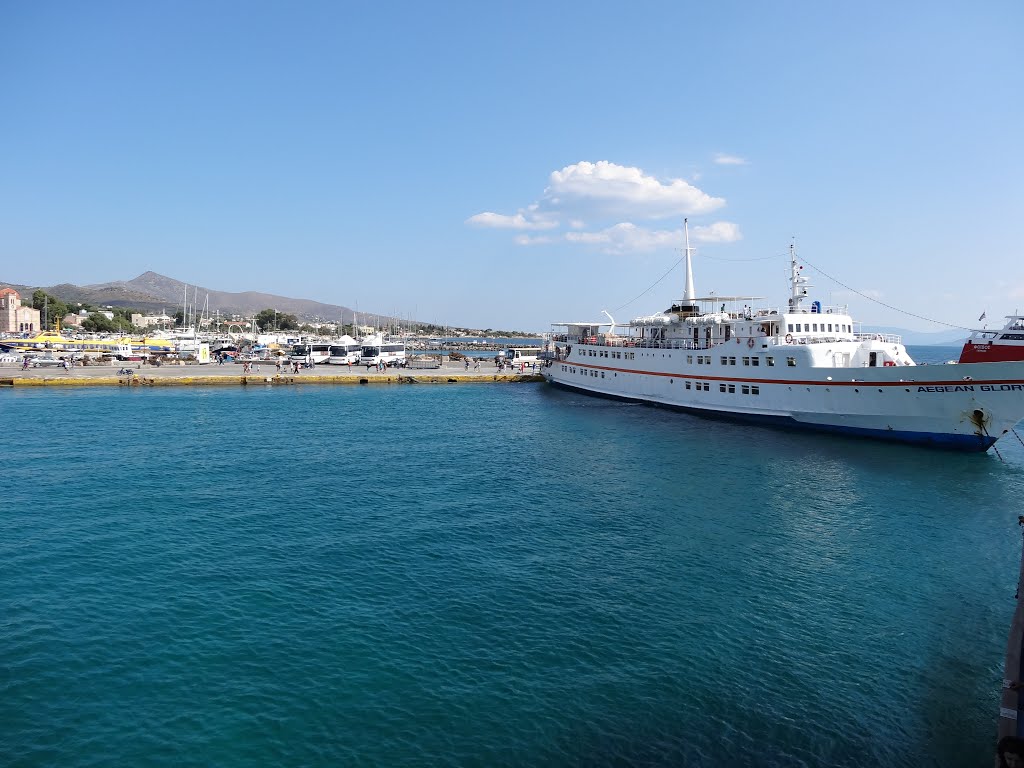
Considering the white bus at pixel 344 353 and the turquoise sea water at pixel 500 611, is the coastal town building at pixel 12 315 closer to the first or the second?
the white bus at pixel 344 353

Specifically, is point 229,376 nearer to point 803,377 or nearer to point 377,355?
point 377,355

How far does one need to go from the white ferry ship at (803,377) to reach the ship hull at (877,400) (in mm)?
64

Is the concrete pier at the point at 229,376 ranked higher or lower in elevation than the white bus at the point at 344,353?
lower

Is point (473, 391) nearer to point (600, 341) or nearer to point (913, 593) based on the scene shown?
point (600, 341)

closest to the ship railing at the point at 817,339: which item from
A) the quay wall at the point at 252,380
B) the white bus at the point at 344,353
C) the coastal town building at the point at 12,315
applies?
the quay wall at the point at 252,380

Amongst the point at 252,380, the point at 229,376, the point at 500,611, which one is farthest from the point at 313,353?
Result: the point at 500,611

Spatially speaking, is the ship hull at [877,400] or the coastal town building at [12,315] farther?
the coastal town building at [12,315]

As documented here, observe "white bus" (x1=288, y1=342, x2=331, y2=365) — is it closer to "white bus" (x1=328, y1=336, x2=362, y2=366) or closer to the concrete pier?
"white bus" (x1=328, y1=336, x2=362, y2=366)

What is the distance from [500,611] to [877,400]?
35047 mm

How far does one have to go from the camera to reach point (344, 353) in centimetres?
9525

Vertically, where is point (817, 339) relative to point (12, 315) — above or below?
below

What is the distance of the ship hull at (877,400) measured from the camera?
3562cm

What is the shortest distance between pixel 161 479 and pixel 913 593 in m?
32.3

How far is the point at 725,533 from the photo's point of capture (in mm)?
22812
